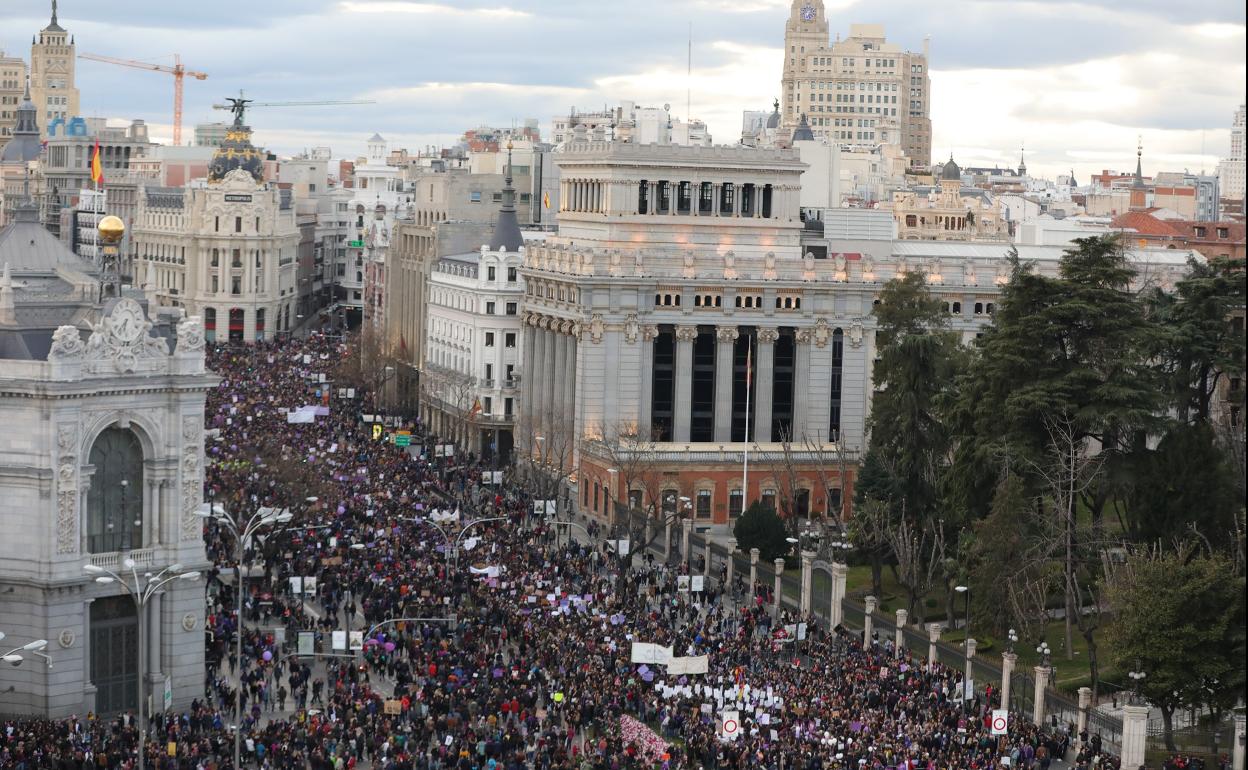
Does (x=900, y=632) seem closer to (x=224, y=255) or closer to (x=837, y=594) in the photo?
(x=837, y=594)

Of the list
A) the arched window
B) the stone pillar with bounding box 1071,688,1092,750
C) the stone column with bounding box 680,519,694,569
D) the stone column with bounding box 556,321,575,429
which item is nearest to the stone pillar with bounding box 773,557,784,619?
the stone column with bounding box 680,519,694,569

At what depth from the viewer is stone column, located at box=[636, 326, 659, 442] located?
109062 mm

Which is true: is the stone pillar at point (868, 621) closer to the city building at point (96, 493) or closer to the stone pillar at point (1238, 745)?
the stone pillar at point (1238, 745)

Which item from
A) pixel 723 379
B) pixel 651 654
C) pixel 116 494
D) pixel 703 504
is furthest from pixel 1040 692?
pixel 723 379

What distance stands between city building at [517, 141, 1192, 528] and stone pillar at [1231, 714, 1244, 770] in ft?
137

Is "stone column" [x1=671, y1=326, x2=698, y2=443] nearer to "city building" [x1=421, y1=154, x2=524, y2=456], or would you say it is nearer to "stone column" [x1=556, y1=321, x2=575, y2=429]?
"stone column" [x1=556, y1=321, x2=575, y2=429]

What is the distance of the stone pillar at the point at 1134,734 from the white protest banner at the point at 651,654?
12.6 meters

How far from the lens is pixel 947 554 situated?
275 ft

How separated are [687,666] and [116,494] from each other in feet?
52.7

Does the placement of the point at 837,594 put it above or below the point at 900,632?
above

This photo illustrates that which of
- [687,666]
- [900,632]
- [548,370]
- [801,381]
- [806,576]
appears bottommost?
[900,632]

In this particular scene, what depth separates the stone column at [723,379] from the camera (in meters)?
109

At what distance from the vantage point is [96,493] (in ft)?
220

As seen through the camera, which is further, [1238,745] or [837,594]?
[837,594]
